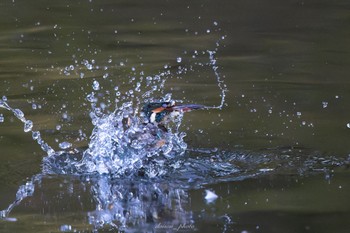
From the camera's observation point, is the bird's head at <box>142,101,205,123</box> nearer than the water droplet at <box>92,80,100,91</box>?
Yes

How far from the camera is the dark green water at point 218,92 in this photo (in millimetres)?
4633

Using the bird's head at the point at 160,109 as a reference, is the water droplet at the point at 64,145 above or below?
below

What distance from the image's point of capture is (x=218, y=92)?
742 cm

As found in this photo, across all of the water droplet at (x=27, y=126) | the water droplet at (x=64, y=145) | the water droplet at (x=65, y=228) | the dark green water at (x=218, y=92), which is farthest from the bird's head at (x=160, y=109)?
the water droplet at (x=65, y=228)

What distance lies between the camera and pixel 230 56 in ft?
29.1

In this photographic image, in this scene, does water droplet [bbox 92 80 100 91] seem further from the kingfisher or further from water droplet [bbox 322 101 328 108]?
water droplet [bbox 322 101 328 108]

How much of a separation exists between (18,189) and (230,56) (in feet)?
14.0

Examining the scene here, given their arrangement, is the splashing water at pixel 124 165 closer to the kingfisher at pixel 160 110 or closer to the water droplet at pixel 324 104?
the kingfisher at pixel 160 110

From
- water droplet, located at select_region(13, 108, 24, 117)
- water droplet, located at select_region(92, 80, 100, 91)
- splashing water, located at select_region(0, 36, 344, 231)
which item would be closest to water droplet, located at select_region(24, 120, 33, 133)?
splashing water, located at select_region(0, 36, 344, 231)

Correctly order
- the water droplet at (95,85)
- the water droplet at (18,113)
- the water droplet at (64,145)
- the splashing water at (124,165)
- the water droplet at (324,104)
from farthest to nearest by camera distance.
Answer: the water droplet at (95,85), the water droplet at (324,104), the water droplet at (18,113), the water droplet at (64,145), the splashing water at (124,165)

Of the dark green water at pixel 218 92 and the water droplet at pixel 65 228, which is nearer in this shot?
the water droplet at pixel 65 228

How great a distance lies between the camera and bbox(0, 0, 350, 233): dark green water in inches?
182

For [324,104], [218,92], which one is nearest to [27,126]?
[218,92]

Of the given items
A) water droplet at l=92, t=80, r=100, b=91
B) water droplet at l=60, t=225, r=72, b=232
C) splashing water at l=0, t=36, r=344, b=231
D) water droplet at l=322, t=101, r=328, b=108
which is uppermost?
water droplet at l=92, t=80, r=100, b=91
